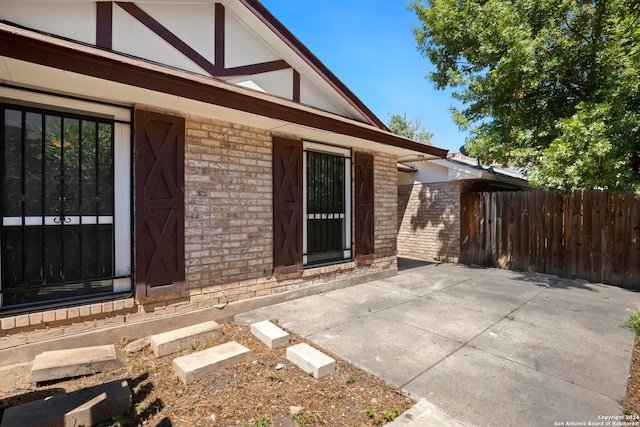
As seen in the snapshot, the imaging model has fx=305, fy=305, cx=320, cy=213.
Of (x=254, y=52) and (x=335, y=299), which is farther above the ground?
(x=254, y=52)

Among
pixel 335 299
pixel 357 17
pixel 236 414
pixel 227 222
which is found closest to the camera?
pixel 236 414

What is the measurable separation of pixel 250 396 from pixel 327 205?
3.88m

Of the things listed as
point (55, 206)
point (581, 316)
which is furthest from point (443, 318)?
point (55, 206)

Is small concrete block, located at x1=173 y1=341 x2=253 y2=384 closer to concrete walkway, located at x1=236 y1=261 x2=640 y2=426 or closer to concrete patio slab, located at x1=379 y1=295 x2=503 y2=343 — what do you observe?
concrete walkway, located at x1=236 y1=261 x2=640 y2=426

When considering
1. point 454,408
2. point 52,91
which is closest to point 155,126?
point 52,91

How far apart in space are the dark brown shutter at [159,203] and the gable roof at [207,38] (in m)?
1.08

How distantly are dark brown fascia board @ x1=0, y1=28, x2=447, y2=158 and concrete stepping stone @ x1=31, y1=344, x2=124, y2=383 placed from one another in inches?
106

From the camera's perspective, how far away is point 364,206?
6.40 meters

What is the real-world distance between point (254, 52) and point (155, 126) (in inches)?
89.1

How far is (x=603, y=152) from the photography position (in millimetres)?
4941

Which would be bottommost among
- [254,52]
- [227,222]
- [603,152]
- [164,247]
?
[164,247]

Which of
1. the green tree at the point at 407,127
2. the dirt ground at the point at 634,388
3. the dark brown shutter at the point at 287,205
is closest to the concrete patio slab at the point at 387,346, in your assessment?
the dirt ground at the point at 634,388

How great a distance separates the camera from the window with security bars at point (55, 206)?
3117mm

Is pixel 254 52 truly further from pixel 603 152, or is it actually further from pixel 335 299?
pixel 603 152
